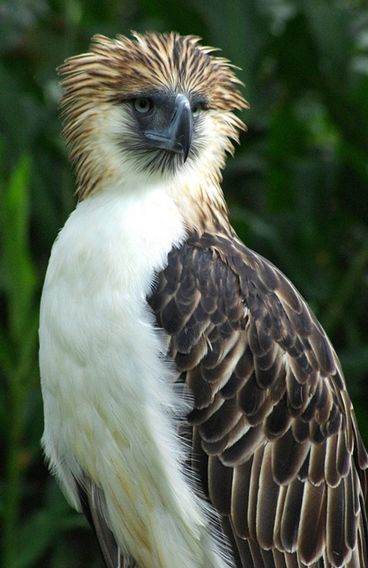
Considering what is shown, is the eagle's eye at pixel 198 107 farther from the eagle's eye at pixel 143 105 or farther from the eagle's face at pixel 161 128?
the eagle's eye at pixel 143 105

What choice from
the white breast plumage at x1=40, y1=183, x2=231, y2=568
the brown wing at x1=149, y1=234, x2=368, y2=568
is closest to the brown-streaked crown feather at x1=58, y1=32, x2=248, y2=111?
the white breast plumage at x1=40, y1=183, x2=231, y2=568

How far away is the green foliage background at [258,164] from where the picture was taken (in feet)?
20.2

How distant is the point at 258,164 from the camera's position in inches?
272

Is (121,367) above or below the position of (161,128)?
below

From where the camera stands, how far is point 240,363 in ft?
14.2

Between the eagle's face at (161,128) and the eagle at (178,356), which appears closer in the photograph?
the eagle at (178,356)

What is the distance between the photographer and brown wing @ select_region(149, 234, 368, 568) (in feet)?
14.0

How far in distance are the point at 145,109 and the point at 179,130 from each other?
203 millimetres

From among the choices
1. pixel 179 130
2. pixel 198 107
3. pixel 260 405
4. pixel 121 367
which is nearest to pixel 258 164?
pixel 198 107

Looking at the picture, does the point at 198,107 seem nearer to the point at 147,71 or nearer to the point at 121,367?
the point at 147,71

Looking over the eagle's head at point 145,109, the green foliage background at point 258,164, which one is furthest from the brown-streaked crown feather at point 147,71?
the green foliage background at point 258,164

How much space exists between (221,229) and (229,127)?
398mm

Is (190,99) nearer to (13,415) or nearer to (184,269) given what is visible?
(184,269)

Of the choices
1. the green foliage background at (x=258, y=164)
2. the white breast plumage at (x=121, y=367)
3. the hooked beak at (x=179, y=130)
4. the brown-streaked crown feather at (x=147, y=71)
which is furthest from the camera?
the green foliage background at (x=258, y=164)
